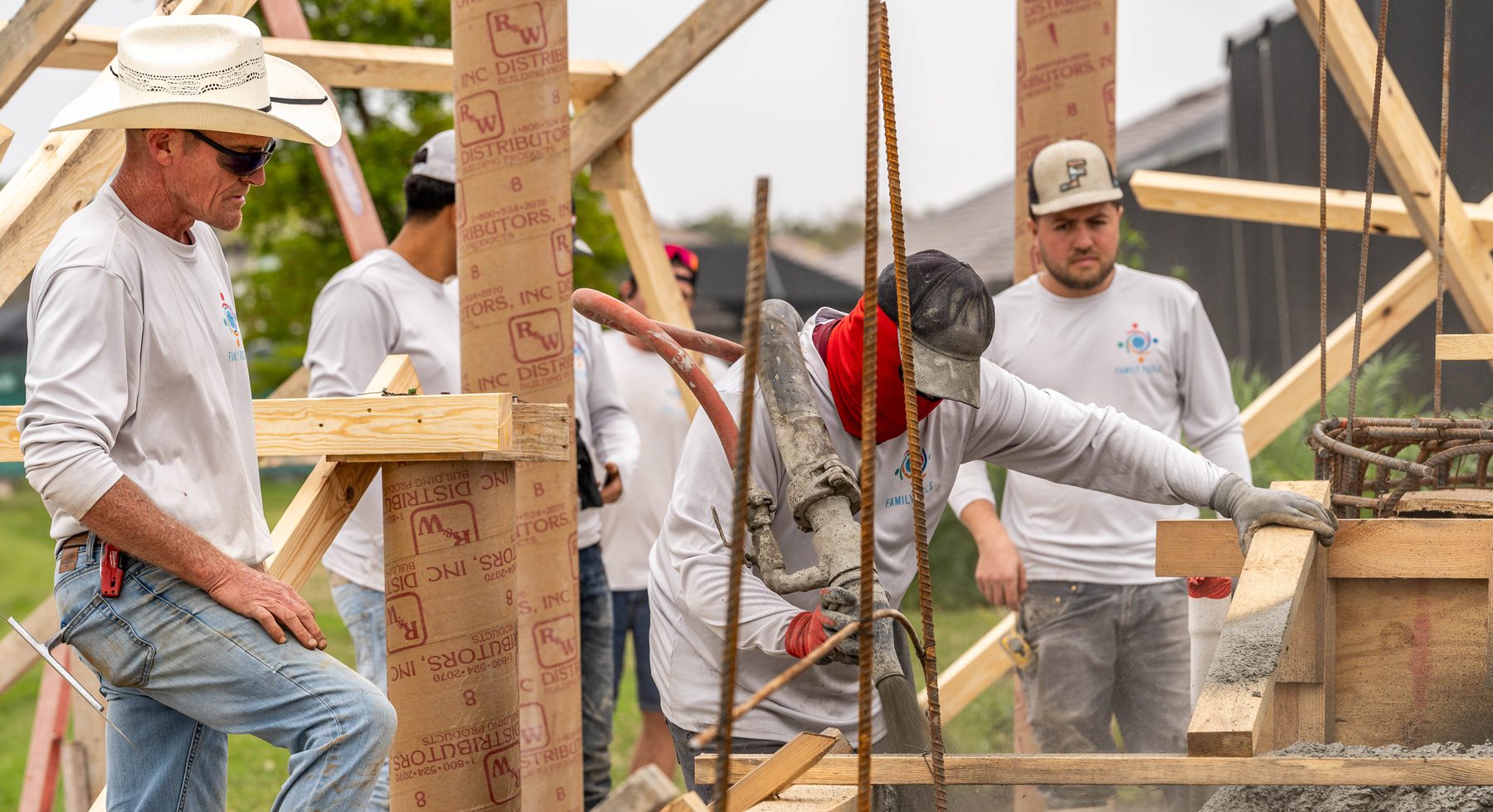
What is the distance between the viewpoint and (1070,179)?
Answer: 403 cm

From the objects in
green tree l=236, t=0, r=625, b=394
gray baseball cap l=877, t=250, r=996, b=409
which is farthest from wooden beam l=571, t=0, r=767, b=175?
green tree l=236, t=0, r=625, b=394

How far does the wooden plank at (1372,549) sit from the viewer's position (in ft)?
8.59

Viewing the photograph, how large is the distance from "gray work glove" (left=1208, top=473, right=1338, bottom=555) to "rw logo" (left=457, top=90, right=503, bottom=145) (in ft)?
5.35

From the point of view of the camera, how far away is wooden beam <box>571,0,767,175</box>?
483 cm

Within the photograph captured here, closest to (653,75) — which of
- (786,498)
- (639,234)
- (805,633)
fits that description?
(639,234)

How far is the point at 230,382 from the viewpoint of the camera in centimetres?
262

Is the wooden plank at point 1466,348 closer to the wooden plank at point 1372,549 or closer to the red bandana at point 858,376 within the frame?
the wooden plank at point 1372,549

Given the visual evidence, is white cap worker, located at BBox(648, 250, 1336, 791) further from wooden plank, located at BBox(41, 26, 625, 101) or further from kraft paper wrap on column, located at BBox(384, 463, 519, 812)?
wooden plank, located at BBox(41, 26, 625, 101)

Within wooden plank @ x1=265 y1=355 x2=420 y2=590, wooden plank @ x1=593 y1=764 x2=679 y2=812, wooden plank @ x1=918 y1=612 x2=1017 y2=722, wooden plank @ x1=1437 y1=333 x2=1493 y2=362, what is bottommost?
wooden plank @ x1=918 y1=612 x2=1017 y2=722

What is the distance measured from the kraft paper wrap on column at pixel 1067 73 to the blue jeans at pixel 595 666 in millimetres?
1684

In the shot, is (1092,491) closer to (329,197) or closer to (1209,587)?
(1209,587)

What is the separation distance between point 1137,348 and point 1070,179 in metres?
0.49

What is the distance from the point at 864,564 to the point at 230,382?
1.57 meters

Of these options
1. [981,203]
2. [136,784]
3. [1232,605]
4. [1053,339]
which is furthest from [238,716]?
[981,203]
